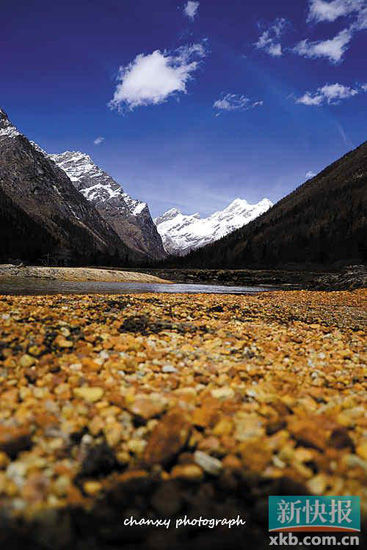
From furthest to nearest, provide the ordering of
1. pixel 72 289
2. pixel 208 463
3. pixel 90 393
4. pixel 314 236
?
pixel 314 236
pixel 72 289
pixel 90 393
pixel 208 463

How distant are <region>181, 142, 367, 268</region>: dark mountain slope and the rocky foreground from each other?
119 metres

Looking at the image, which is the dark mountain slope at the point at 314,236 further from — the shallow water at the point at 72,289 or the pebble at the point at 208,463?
the pebble at the point at 208,463

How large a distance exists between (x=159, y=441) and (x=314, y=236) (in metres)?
166

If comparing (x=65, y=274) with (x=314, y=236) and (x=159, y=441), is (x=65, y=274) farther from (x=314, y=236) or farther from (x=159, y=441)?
(x=314, y=236)

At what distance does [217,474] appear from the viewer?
292cm

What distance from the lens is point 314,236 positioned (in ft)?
496

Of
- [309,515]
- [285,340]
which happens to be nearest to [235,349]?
[285,340]

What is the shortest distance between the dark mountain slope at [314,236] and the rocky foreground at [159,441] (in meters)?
Result: 119

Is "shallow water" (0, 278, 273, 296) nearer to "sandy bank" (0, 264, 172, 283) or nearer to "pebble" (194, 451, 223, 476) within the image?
"sandy bank" (0, 264, 172, 283)

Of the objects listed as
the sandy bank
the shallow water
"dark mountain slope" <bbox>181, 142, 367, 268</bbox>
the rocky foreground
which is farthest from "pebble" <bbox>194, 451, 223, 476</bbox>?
"dark mountain slope" <bbox>181, 142, 367, 268</bbox>

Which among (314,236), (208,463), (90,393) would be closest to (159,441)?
(208,463)

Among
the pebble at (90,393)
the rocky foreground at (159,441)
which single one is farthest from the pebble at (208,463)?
the pebble at (90,393)

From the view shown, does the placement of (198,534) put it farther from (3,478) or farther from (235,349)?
(235,349)

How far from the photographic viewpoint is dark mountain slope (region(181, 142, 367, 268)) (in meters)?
132
